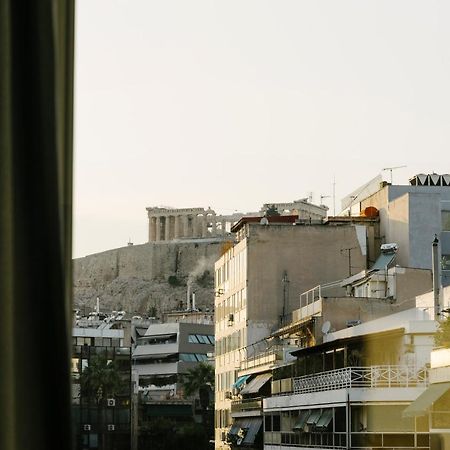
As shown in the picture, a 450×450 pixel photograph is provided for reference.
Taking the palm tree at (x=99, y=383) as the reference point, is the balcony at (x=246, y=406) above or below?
below

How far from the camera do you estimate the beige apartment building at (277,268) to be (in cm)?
1215

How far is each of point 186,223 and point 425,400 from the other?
14.2 m

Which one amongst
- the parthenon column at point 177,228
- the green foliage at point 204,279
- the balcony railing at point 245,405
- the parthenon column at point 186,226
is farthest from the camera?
the green foliage at point 204,279

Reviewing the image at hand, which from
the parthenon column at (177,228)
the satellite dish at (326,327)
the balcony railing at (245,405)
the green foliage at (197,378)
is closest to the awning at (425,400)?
the satellite dish at (326,327)

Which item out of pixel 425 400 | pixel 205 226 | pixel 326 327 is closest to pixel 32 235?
pixel 425 400

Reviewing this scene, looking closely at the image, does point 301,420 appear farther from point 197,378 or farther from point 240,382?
point 197,378

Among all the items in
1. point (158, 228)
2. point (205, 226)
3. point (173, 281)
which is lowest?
point (173, 281)

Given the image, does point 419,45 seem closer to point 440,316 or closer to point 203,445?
point 440,316

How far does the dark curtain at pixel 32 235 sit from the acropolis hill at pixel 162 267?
547 inches

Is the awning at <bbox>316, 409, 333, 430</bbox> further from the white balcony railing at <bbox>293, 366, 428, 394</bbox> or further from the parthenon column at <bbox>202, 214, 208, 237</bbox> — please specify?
the parthenon column at <bbox>202, 214, 208, 237</bbox>

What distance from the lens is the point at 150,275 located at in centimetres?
2525

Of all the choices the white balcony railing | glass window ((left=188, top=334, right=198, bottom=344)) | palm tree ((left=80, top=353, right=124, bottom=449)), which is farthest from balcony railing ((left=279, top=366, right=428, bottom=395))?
glass window ((left=188, top=334, right=198, bottom=344))

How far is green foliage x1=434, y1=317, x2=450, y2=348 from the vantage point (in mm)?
5931

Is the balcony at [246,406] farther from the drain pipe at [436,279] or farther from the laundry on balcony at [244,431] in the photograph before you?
the drain pipe at [436,279]
